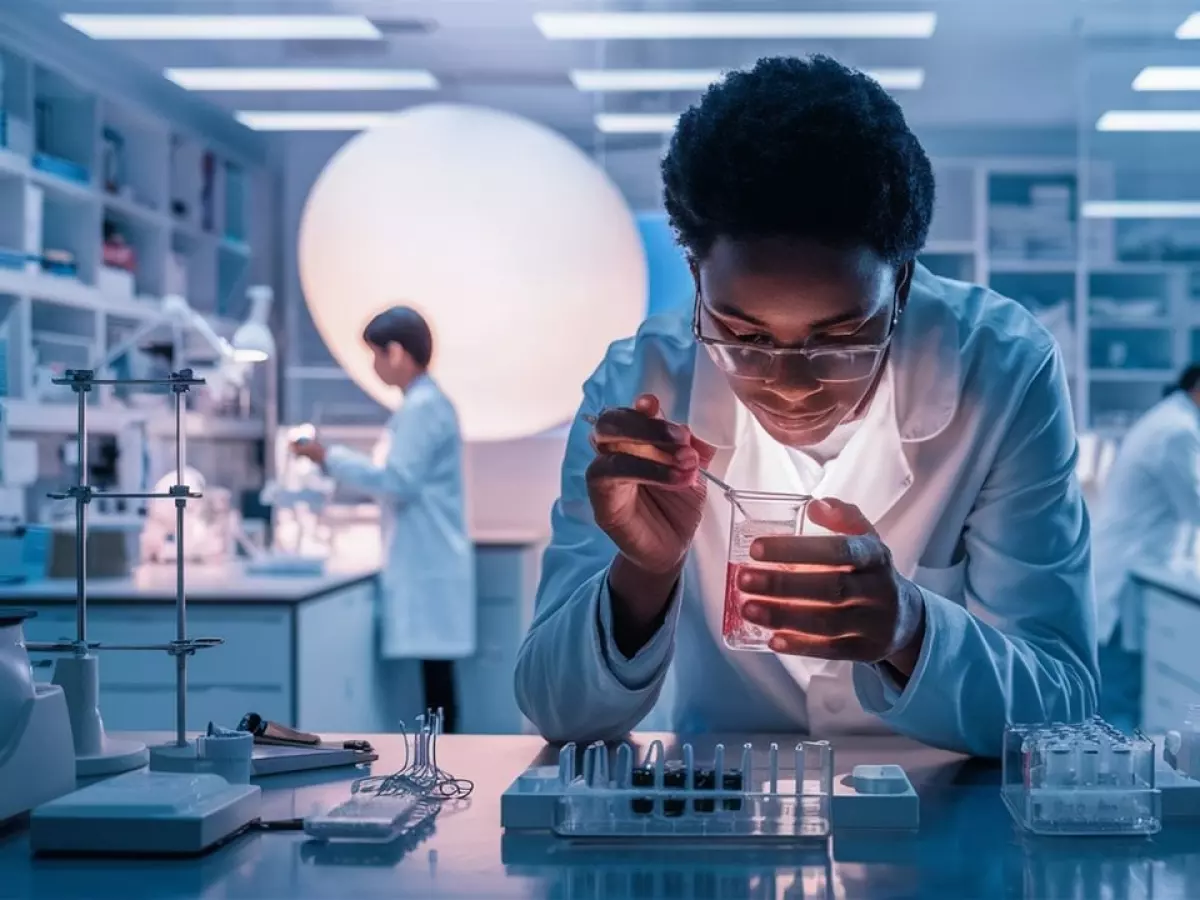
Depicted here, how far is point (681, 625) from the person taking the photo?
68.7 inches

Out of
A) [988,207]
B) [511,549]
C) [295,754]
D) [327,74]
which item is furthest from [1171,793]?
[988,207]

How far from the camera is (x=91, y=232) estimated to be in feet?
18.8

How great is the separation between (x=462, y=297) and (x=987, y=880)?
3.65 metres

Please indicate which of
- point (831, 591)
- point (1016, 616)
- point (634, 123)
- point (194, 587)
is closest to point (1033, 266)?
point (634, 123)

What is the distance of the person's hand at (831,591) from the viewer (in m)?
1.16

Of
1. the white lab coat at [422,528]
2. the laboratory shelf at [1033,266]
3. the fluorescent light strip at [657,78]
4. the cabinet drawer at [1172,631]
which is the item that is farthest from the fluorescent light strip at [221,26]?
the cabinet drawer at [1172,631]

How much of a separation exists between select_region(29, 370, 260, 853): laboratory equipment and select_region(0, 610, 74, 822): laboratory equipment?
0.21 feet

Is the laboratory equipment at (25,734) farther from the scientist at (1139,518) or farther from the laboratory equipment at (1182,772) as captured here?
the scientist at (1139,518)

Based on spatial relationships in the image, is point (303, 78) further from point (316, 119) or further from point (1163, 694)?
point (1163, 694)

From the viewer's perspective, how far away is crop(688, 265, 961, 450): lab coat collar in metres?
1.60

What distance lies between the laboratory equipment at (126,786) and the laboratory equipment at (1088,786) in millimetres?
658

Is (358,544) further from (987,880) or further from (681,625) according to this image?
(987,880)

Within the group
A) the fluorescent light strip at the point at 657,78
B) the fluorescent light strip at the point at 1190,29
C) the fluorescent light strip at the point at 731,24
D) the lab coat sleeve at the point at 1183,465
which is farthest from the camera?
the fluorescent light strip at the point at 657,78

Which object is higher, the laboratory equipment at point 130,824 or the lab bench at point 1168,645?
the laboratory equipment at point 130,824
